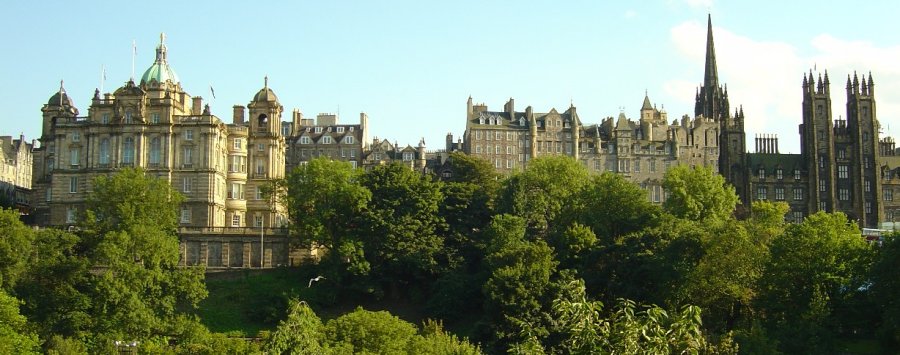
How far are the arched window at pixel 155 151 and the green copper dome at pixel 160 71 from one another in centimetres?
654

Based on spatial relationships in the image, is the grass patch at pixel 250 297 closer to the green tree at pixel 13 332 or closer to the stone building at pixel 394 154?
the green tree at pixel 13 332

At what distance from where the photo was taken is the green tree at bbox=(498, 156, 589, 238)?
301ft

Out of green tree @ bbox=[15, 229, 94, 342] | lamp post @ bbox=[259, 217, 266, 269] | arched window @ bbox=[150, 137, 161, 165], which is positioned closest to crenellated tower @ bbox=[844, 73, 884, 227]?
Result: lamp post @ bbox=[259, 217, 266, 269]

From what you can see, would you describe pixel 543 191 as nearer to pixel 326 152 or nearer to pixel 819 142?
pixel 326 152

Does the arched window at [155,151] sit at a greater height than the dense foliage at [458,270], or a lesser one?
greater

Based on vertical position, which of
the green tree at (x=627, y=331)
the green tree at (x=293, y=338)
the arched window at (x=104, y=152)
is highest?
the arched window at (x=104, y=152)

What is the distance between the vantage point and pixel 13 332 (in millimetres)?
63469

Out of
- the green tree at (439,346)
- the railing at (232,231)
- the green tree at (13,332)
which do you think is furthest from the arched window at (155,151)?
the green tree at (439,346)

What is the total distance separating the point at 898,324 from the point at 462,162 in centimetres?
5123

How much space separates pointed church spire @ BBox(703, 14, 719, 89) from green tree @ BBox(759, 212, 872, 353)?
79.9m

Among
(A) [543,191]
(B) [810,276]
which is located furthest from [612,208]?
(B) [810,276]

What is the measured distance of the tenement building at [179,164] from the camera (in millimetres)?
92438

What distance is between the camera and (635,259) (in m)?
74.4

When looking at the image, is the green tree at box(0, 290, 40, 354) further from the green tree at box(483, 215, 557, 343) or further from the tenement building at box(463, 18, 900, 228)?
the tenement building at box(463, 18, 900, 228)
